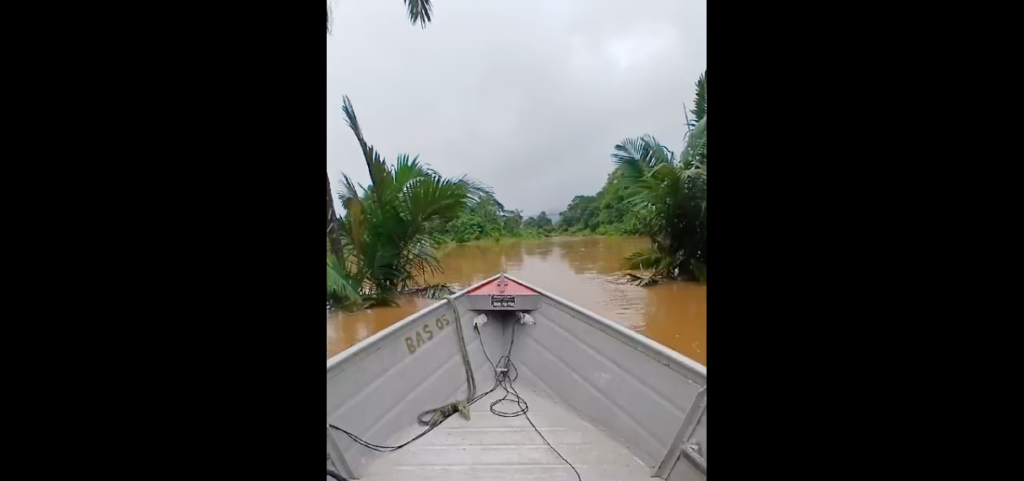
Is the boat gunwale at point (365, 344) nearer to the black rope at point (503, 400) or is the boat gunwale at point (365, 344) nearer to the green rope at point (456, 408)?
the black rope at point (503, 400)

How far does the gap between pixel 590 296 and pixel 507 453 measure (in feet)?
17.2

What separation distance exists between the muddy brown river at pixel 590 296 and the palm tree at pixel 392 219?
367mm

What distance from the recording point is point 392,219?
5.37m

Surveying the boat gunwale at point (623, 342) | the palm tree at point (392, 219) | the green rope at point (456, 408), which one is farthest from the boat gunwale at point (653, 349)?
the palm tree at point (392, 219)

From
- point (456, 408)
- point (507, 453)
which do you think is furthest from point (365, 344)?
point (507, 453)

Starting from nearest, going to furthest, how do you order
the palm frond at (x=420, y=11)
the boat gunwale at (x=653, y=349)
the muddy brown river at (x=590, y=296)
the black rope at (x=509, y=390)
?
1. the boat gunwale at (x=653, y=349)
2. the black rope at (x=509, y=390)
3. the muddy brown river at (x=590, y=296)
4. the palm frond at (x=420, y=11)

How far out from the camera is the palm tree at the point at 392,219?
5367mm

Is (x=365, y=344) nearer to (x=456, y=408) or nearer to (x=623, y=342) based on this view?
(x=456, y=408)
